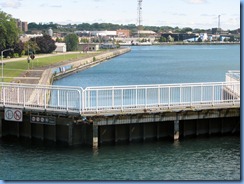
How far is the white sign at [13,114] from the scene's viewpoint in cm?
3138

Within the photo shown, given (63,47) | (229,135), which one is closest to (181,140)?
(229,135)

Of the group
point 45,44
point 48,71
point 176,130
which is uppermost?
point 45,44

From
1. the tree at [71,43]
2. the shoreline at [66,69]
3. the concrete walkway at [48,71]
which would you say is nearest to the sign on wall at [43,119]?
the concrete walkway at [48,71]

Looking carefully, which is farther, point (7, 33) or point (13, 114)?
point (7, 33)

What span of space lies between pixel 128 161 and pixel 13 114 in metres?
7.61

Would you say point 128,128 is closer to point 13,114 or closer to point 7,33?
point 13,114

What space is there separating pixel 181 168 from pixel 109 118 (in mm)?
5077

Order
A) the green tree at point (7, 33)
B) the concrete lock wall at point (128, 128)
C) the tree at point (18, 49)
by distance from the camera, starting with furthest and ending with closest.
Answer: the tree at point (18, 49) < the green tree at point (7, 33) < the concrete lock wall at point (128, 128)

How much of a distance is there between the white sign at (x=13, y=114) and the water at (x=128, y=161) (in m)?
1.46

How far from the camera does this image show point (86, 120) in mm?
29469

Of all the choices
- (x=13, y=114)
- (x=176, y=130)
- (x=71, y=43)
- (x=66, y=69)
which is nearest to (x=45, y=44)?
(x=71, y=43)

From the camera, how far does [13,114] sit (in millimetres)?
31641

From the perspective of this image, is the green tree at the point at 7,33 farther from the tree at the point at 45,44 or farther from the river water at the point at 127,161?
the river water at the point at 127,161

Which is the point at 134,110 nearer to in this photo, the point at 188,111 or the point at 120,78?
the point at 188,111
